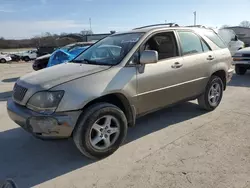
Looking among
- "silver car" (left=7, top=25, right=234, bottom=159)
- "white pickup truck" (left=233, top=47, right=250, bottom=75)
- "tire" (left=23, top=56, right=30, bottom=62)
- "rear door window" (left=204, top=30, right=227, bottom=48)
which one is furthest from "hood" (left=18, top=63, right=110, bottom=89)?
"tire" (left=23, top=56, right=30, bottom=62)

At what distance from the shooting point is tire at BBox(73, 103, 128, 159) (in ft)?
11.0

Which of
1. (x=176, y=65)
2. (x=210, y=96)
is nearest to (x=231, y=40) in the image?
(x=210, y=96)

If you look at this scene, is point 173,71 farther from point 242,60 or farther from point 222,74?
point 242,60

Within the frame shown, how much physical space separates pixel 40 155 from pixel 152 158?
165 cm

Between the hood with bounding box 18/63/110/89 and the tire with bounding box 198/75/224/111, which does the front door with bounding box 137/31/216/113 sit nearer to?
the tire with bounding box 198/75/224/111

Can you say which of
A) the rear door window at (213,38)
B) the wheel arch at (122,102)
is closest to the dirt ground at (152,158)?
the wheel arch at (122,102)

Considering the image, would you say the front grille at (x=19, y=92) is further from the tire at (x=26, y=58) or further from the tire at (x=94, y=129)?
the tire at (x=26, y=58)

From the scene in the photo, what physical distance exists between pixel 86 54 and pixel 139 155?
7.00ft

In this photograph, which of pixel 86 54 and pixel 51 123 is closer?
pixel 51 123

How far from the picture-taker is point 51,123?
10.5ft

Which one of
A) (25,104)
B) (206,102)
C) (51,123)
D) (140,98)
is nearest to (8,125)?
(25,104)

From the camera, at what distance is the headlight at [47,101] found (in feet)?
10.6

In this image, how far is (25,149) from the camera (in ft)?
13.1

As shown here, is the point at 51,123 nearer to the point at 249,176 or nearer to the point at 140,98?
the point at 140,98
